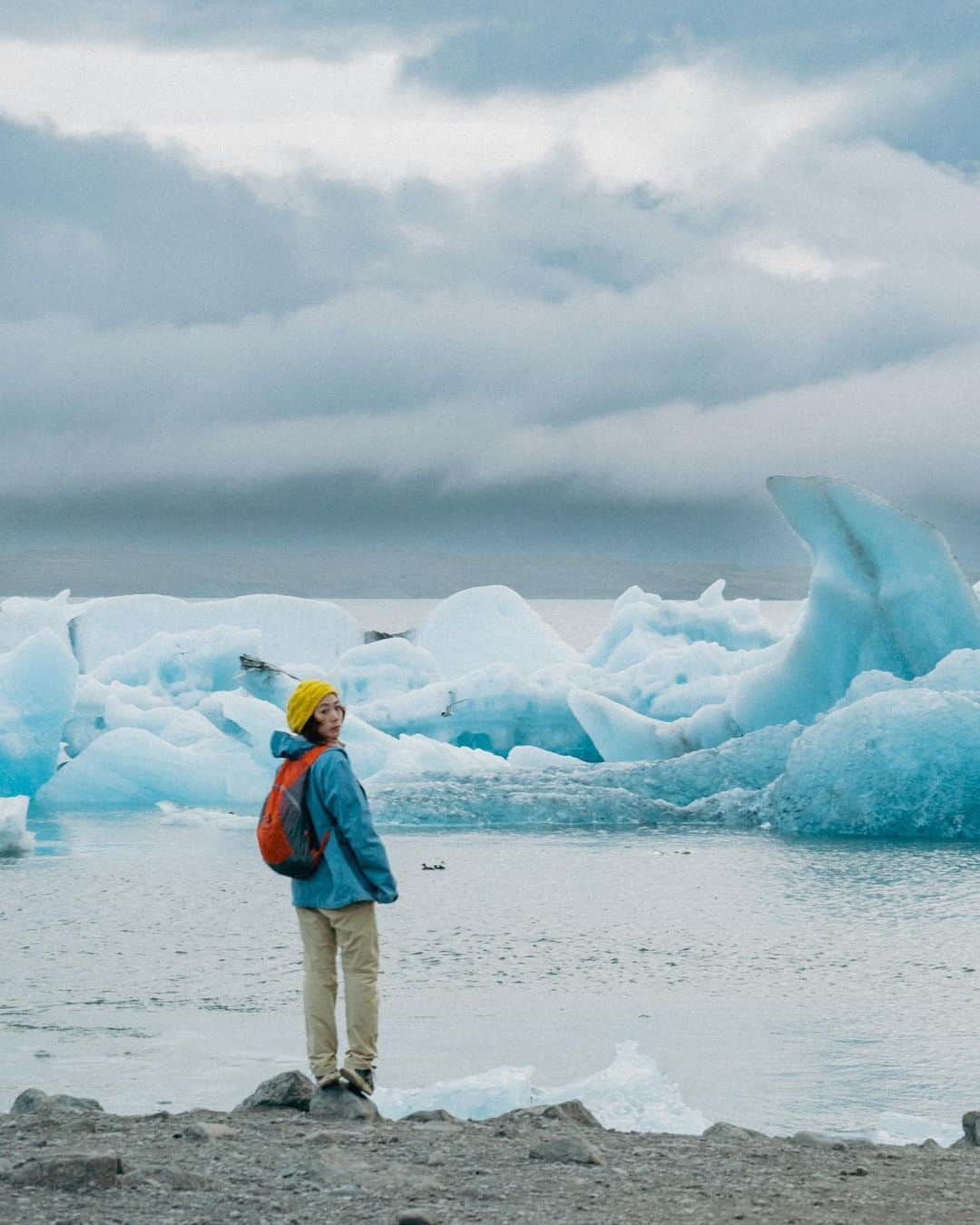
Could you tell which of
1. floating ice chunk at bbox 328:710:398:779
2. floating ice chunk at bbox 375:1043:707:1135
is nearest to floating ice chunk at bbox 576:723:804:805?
floating ice chunk at bbox 328:710:398:779

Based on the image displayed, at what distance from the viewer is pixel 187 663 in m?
19.4

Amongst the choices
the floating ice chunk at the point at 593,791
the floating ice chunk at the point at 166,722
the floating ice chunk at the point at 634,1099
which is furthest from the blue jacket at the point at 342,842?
the floating ice chunk at the point at 166,722

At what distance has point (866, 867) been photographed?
39.1 feet

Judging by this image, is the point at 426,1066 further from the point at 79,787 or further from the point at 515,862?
the point at 79,787

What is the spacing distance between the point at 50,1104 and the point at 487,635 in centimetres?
1723

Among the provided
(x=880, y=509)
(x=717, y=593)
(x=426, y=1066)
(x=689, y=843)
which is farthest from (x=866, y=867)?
(x=717, y=593)

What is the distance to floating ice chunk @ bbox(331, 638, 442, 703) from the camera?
64.4 ft

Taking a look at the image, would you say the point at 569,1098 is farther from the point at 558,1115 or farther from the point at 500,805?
the point at 500,805

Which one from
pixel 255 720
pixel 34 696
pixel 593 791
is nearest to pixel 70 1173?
pixel 593 791

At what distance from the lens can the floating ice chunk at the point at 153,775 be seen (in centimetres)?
1614

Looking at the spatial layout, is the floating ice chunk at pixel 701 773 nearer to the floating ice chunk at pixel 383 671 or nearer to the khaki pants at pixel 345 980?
the floating ice chunk at pixel 383 671

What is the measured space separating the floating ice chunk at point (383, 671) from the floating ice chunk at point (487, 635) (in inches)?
51.7

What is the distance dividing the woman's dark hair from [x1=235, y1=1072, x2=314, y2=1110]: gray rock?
92 centimetres

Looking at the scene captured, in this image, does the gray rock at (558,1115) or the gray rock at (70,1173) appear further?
the gray rock at (558,1115)
